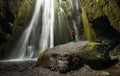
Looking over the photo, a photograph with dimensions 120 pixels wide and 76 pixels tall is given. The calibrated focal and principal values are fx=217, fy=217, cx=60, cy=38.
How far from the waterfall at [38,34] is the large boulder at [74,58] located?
21.0ft

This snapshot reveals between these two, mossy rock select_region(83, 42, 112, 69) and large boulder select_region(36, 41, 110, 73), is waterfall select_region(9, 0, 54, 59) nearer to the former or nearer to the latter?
large boulder select_region(36, 41, 110, 73)

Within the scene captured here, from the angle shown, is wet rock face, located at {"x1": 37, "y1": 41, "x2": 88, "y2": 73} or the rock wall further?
the rock wall

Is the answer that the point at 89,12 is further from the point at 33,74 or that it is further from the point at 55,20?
the point at 33,74

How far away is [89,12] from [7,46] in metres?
8.45

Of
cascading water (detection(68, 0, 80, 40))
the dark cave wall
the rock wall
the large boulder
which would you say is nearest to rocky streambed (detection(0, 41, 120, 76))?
the large boulder

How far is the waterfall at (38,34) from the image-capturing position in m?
20.0

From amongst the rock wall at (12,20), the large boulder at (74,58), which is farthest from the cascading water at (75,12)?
the large boulder at (74,58)

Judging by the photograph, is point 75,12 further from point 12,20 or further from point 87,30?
point 12,20

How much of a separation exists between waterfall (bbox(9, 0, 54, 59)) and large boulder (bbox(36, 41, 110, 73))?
641cm

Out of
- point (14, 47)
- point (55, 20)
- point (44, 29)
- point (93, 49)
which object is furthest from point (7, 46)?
point (93, 49)

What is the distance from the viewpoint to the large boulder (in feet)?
39.4

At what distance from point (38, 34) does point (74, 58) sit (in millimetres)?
9793

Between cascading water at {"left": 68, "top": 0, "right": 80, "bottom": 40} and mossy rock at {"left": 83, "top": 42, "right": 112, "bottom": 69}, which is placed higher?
cascading water at {"left": 68, "top": 0, "right": 80, "bottom": 40}

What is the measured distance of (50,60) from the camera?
1277cm
